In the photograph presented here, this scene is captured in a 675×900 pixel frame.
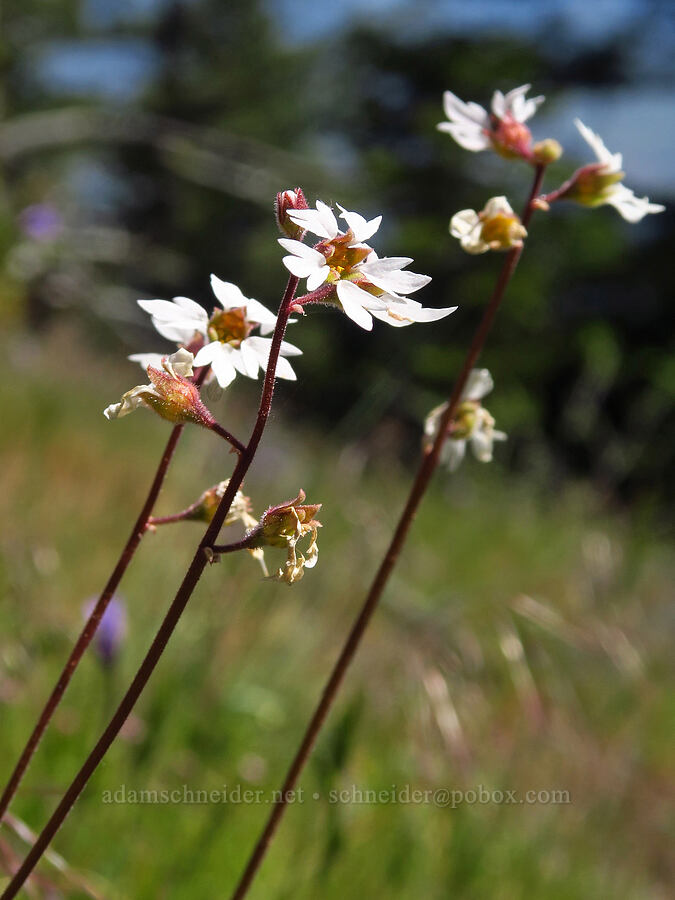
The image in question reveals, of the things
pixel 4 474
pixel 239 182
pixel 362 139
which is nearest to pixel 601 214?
pixel 362 139

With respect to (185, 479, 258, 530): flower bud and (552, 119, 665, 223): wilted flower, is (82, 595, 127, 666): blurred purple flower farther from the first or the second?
(552, 119, 665, 223): wilted flower

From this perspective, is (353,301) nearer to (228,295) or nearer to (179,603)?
(228,295)

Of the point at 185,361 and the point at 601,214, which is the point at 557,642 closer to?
the point at 185,361

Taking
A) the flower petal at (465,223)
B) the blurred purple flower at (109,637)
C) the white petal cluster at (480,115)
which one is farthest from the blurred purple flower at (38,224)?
the flower petal at (465,223)

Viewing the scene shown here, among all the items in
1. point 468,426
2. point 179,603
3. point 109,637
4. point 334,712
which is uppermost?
point 179,603

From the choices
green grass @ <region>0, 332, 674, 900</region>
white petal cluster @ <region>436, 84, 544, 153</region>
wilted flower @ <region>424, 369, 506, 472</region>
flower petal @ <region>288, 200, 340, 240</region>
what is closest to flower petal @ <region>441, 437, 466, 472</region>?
wilted flower @ <region>424, 369, 506, 472</region>

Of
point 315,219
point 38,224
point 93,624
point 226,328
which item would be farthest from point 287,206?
point 38,224
